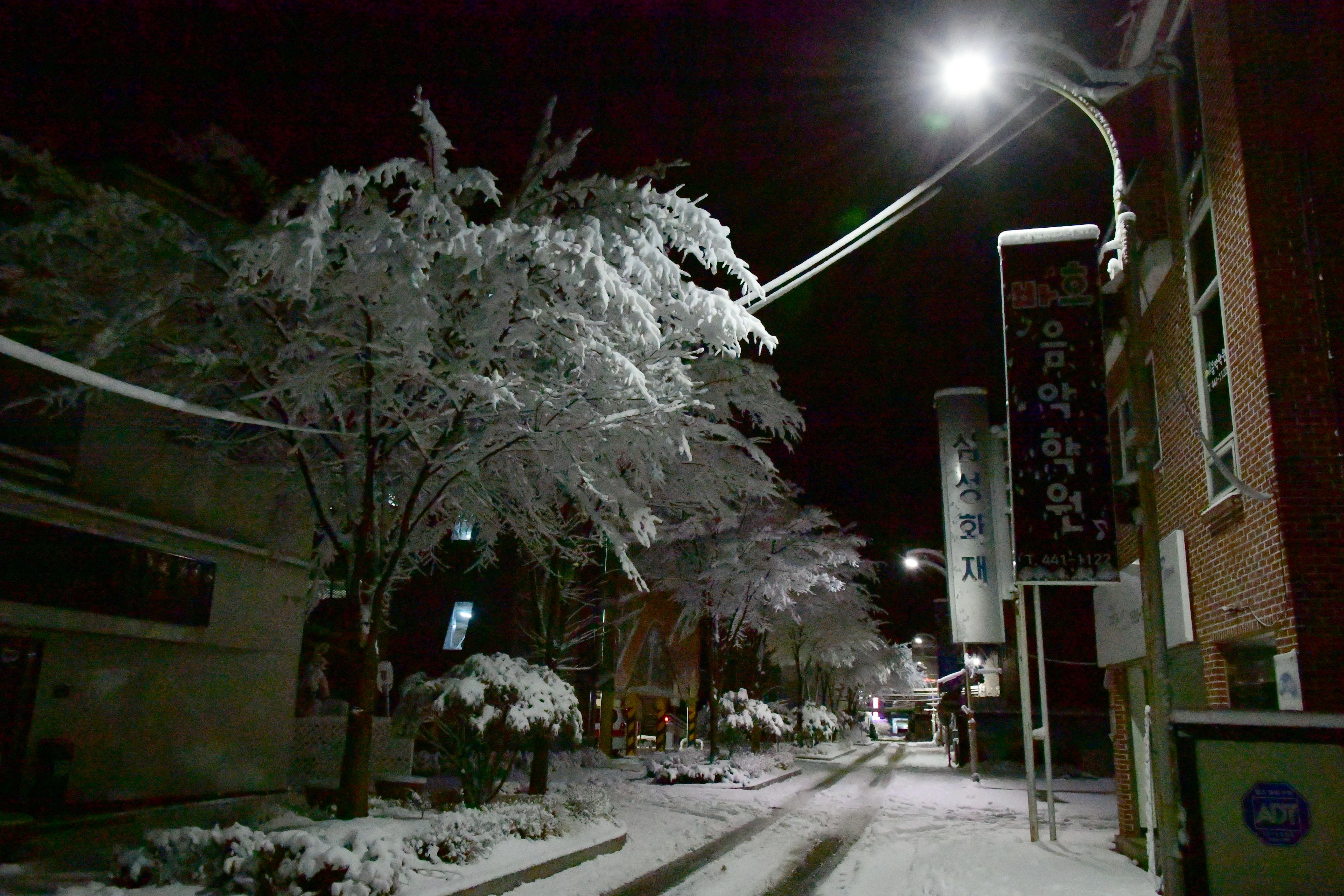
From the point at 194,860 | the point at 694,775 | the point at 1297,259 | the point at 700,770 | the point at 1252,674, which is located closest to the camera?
the point at 194,860

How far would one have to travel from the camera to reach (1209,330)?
33.6 ft

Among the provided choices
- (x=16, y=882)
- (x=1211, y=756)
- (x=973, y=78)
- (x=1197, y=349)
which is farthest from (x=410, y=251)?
(x=1197, y=349)

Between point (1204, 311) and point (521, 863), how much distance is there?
31.8 feet

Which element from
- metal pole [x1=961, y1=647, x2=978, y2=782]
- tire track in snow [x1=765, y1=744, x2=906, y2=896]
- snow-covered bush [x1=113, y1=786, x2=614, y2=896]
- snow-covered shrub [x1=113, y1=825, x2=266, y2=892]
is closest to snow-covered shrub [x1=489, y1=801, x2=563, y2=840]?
snow-covered bush [x1=113, y1=786, x2=614, y2=896]

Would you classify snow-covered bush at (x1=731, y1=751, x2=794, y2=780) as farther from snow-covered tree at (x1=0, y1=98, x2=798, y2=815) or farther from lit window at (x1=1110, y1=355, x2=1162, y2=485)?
snow-covered tree at (x1=0, y1=98, x2=798, y2=815)

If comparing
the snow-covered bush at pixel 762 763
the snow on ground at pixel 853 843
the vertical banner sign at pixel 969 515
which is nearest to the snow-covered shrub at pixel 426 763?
the snow on ground at pixel 853 843

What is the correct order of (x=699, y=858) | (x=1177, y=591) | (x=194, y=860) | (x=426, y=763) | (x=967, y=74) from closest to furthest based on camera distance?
(x=194, y=860) → (x=967, y=74) → (x=1177, y=591) → (x=699, y=858) → (x=426, y=763)

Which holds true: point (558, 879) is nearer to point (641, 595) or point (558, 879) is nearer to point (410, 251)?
point (410, 251)

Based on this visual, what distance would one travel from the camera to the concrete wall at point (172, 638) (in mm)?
10992

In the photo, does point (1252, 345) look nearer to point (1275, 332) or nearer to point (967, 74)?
point (1275, 332)

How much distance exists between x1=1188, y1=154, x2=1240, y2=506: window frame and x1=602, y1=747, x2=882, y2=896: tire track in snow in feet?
24.2

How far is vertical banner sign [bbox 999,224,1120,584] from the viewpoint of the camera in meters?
10.0

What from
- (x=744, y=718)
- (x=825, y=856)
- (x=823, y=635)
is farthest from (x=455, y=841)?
(x=823, y=635)

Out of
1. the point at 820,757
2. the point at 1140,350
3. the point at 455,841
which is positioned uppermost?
the point at 1140,350
